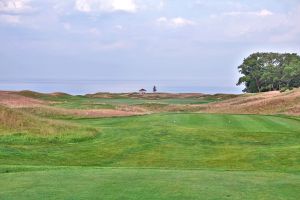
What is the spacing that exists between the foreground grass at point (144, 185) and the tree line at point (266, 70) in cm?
8443

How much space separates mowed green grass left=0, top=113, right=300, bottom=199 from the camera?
906 cm

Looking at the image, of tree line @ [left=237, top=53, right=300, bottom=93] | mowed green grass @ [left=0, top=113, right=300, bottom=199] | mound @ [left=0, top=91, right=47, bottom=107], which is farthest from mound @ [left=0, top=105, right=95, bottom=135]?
tree line @ [left=237, top=53, right=300, bottom=93]

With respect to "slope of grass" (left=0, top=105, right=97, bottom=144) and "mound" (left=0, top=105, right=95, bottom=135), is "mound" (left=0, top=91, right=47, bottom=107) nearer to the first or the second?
"mound" (left=0, top=105, right=95, bottom=135)

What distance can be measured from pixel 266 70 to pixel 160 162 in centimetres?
8301

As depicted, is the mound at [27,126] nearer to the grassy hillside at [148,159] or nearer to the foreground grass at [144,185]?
the grassy hillside at [148,159]

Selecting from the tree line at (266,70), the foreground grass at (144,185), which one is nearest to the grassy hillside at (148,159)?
the foreground grass at (144,185)

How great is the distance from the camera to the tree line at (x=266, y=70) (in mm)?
94438

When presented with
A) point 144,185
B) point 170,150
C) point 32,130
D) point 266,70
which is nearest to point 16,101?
point 32,130

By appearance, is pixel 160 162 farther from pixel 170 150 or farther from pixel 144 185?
pixel 144 185

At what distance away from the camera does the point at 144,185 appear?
947 cm

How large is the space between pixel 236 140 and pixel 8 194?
50.5 ft

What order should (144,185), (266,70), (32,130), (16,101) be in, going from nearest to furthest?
(144,185) < (32,130) < (16,101) < (266,70)

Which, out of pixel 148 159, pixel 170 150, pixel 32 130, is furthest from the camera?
pixel 32 130

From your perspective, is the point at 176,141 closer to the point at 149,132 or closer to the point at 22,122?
the point at 149,132
